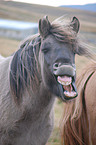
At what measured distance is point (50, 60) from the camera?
6.70 feet

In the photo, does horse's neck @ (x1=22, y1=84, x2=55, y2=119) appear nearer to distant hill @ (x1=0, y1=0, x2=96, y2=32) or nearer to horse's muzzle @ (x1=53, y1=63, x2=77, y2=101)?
horse's muzzle @ (x1=53, y1=63, x2=77, y2=101)

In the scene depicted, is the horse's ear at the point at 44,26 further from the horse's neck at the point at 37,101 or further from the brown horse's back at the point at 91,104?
the brown horse's back at the point at 91,104

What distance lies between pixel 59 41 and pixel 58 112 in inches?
188

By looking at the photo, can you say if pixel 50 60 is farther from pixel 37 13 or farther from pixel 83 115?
pixel 37 13

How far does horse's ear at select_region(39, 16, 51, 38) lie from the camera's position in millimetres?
2085

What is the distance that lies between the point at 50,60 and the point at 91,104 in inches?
39.6

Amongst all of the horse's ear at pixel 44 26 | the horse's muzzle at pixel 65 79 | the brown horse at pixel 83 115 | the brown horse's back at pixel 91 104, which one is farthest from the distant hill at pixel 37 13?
the horse's muzzle at pixel 65 79

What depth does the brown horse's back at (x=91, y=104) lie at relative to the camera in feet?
8.38

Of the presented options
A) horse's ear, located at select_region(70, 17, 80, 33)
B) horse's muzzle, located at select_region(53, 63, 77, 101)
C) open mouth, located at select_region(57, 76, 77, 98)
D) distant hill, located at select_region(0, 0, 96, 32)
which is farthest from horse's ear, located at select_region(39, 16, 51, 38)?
distant hill, located at select_region(0, 0, 96, 32)

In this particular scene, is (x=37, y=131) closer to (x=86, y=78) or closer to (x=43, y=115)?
(x=43, y=115)

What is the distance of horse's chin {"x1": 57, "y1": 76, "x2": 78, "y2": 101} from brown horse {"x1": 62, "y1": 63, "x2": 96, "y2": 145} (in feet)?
2.44

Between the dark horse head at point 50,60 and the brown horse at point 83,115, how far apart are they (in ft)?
2.36

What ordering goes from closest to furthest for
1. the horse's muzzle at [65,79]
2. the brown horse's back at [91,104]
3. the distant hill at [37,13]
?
the horse's muzzle at [65,79], the brown horse's back at [91,104], the distant hill at [37,13]

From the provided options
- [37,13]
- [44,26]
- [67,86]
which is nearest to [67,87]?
[67,86]
